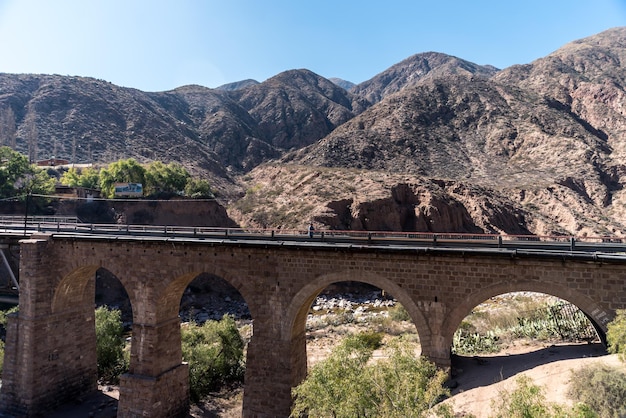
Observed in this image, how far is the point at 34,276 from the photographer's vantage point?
20.2 m

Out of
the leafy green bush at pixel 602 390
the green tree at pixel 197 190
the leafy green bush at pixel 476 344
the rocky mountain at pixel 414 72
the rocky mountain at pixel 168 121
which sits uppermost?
the rocky mountain at pixel 414 72

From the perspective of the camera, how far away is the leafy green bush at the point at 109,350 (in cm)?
2509

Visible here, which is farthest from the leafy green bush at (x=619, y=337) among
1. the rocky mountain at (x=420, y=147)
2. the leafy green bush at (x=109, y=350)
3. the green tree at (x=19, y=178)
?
the green tree at (x=19, y=178)

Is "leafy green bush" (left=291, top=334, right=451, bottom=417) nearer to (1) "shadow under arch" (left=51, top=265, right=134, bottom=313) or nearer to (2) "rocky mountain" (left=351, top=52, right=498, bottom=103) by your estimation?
(1) "shadow under arch" (left=51, top=265, right=134, bottom=313)

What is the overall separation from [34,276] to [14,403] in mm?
6723

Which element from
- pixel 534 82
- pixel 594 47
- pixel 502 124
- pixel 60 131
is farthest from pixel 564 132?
pixel 60 131

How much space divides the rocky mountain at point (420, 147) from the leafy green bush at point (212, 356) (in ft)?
89.7

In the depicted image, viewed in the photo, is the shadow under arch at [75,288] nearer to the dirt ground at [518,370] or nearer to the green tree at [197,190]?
the dirt ground at [518,370]

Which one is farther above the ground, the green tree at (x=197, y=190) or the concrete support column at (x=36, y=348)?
the green tree at (x=197, y=190)

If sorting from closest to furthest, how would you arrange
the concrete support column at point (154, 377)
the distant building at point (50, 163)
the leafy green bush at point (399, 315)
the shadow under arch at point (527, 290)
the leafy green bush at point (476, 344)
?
the shadow under arch at point (527, 290), the concrete support column at point (154, 377), the leafy green bush at point (476, 344), the leafy green bush at point (399, 315), the distant building at point (50, 163)

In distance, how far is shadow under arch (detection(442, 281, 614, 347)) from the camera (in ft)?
41.3

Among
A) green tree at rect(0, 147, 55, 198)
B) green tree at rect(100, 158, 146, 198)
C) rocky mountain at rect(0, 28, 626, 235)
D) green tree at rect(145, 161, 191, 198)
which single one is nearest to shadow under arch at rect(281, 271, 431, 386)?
rocky mountain at rect(0, 28, 626, 235)

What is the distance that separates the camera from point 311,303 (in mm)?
16406

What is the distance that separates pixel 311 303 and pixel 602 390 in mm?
9998
